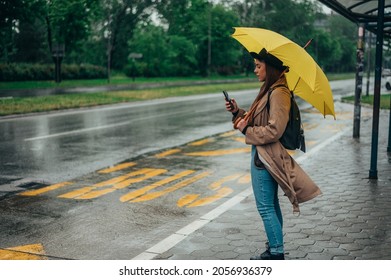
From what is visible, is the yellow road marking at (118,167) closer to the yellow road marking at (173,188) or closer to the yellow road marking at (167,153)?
the yellow road marking at (167,153)

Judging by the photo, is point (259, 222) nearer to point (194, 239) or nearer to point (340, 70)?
point (194, 239)

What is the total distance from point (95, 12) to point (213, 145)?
32543 millimetres

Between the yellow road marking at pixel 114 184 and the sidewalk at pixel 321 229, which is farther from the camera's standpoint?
the yellow road marking at pixel 114 184

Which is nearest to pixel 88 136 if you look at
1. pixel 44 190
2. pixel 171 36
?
A: pixel 44 190

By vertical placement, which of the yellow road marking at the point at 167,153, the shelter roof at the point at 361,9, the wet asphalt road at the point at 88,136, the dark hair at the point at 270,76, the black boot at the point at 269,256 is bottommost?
the yellow road marking at the point at 167,153

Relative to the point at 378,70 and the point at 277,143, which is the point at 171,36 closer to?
the point at 378,70

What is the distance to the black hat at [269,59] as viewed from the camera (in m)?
4.23

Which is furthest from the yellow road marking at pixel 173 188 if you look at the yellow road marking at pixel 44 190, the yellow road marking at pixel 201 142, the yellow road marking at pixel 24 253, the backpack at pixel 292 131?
the yellow road marking at pixel 201 142

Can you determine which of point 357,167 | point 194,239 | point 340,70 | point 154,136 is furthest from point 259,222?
point 340,70

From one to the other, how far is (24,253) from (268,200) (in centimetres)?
227

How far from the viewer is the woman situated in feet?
13.8

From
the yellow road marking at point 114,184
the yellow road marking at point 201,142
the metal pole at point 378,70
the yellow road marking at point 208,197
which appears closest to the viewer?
the yellow road marking at point 208,197

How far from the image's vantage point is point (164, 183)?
7996 millimetres

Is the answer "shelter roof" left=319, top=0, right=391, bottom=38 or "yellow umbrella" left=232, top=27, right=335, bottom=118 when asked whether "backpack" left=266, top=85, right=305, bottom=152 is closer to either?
"yellow umbrella" left=232, top=27, right=335, bottom=118
